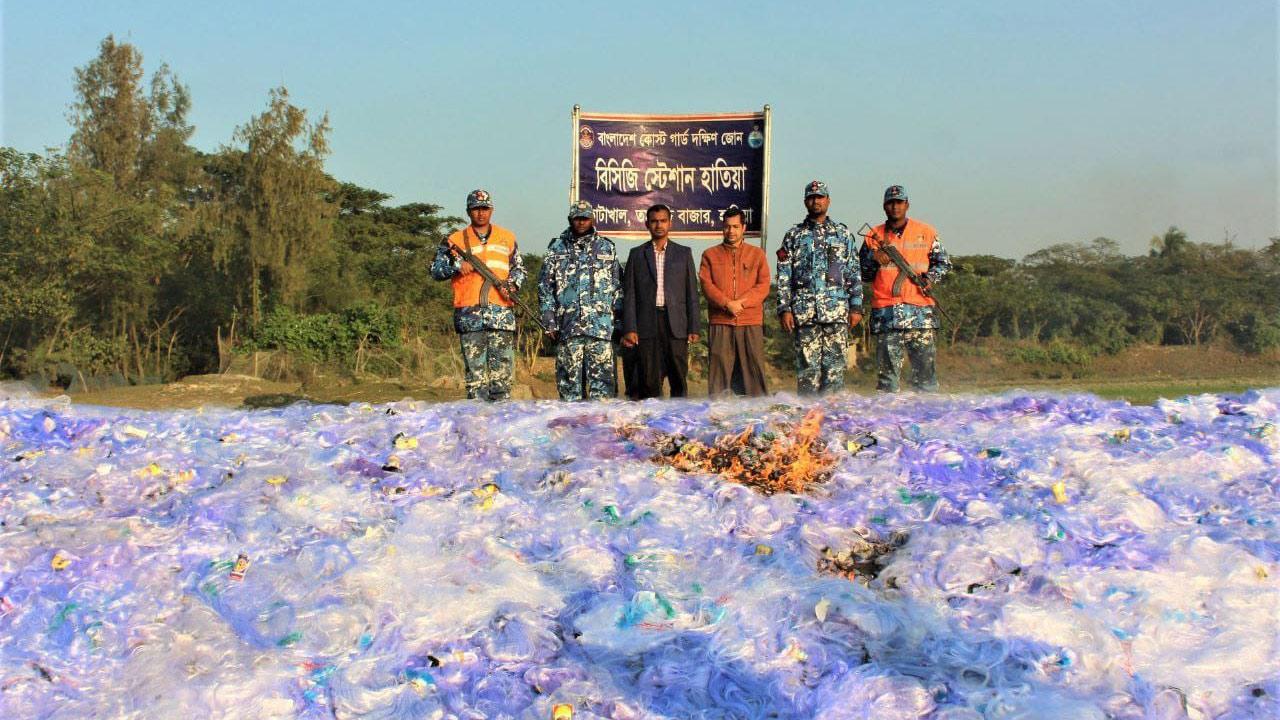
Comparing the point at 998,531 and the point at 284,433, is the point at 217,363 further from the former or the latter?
the point at 998,531

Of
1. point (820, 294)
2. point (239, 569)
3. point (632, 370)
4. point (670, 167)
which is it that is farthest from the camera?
point (670, 167)

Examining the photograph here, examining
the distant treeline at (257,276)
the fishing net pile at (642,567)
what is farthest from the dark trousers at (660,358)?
the distant treeline at (257,276)

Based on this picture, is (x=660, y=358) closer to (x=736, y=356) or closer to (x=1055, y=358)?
(x=736, y=356)

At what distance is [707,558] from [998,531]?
1.08 meters

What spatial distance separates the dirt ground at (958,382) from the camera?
496 inches

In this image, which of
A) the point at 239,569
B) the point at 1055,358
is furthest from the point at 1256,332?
the point at 239,569

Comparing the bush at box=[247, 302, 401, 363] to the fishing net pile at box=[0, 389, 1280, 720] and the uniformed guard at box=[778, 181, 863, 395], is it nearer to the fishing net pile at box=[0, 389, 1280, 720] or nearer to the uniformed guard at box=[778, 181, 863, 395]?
the uniformed guard at box=[778, 181, 863, 395]

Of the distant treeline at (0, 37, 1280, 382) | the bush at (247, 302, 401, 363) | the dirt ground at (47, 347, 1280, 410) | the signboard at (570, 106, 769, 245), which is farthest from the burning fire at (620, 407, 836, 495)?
the bush at (247, 302, 401, 363)

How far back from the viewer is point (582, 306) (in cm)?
712

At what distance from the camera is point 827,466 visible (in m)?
4.41

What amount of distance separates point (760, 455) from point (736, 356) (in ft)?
9.40

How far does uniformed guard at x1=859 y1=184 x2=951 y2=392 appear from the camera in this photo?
7.01 metres

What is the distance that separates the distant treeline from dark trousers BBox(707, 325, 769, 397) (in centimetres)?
980

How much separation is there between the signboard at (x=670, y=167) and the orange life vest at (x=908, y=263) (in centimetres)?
257
